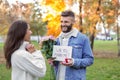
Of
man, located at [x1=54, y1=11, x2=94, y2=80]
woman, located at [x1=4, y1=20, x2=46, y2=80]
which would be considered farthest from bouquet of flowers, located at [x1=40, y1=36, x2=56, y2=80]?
woman, located at [x1=4, y1=20, x2=46, y2=80]

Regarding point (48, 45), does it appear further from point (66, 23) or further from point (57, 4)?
point (57, 4)

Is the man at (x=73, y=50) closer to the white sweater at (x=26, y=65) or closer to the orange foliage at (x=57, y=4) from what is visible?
the white sweater at (x=26, y=65)

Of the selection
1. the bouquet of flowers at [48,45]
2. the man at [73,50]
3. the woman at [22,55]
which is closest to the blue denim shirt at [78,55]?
the man at [73,50]

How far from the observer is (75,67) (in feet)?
14.7

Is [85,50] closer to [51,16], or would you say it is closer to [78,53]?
[78,53]

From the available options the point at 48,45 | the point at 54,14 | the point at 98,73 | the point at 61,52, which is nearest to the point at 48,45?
the point at 48,45

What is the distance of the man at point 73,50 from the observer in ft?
14.6

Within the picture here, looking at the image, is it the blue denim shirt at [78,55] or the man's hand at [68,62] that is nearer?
the man's hand at [68,62]

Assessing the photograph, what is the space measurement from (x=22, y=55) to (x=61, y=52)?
0.68 metres

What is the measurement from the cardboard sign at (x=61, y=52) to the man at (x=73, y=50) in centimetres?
7

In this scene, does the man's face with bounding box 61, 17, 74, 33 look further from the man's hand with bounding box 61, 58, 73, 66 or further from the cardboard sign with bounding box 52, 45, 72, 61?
the man's hand with bounding box 61, 58, 73, 66

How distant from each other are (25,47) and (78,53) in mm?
780

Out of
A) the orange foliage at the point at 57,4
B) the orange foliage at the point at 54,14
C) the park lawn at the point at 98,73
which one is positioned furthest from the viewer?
the orange foliage at the point at 54,14

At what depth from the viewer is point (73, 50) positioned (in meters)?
4.52
